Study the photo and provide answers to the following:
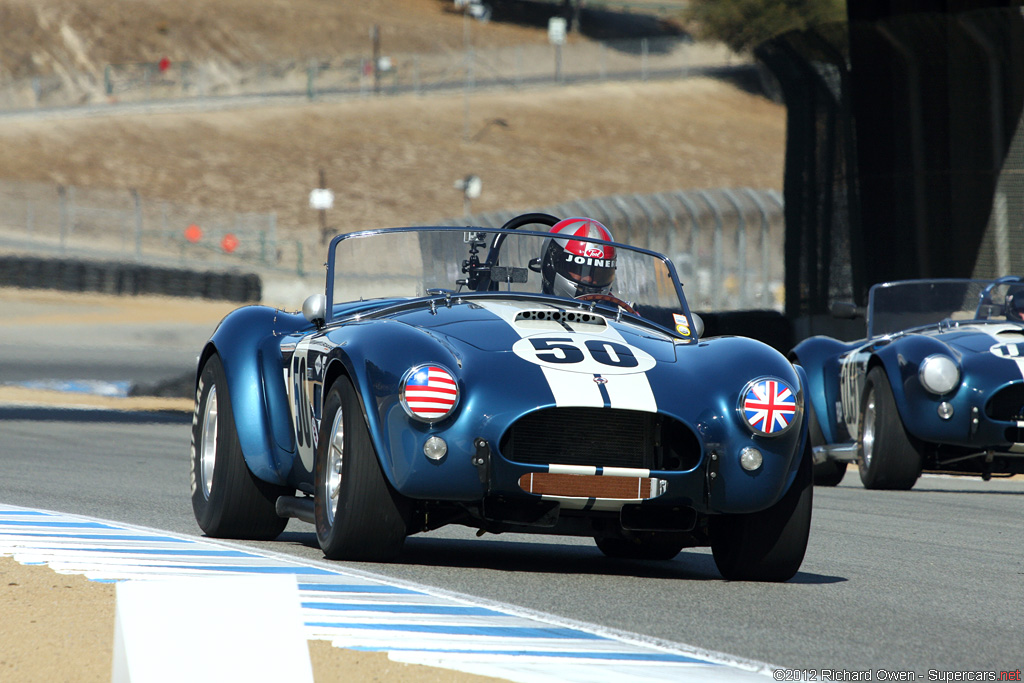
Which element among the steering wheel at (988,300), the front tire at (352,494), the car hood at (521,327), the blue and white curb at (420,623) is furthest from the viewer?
the steering wheel at (988,300)

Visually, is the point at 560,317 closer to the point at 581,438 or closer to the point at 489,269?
the point at 489,269

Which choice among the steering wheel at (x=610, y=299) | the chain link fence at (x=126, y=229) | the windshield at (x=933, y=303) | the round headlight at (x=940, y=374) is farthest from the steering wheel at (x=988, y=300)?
Result: the chain link fence at (x=126, y=229)

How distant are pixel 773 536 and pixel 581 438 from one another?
873mm

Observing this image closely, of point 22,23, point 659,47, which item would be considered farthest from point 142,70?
point 659,47

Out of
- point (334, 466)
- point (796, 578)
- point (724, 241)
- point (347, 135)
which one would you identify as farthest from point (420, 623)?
point (347, 135)

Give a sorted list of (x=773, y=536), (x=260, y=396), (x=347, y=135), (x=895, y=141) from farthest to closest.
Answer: (x=347, y=135) → (x=895, y=141) → (x=260, y=396) → (x=773, y=536)

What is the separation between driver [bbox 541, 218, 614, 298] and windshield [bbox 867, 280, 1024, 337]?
4.99 meters

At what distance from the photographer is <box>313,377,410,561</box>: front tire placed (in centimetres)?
545

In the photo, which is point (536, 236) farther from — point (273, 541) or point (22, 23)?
point (22, 23)

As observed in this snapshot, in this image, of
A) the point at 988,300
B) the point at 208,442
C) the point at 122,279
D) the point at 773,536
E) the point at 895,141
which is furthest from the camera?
the point at 122,279

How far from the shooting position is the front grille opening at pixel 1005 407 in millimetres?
9961

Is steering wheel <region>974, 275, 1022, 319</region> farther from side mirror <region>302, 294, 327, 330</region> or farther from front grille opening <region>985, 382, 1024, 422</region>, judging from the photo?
side mirror <region>302, 294, 327, 330</region>

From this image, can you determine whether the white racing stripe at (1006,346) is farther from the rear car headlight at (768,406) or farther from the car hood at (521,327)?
the rear car headlight at (768,406)

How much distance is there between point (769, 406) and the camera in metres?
5.55
